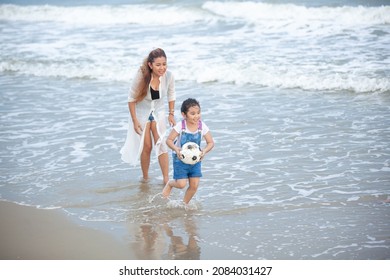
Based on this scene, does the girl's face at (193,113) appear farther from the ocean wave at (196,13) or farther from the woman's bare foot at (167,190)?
the ocean wave at (196,13)

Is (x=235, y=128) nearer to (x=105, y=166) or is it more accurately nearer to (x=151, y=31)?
(x=105, y=166)

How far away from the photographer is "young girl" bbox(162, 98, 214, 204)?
571 cm

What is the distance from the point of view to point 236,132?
862 centimetres

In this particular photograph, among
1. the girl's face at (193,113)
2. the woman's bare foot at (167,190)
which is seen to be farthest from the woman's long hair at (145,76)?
the woman's bare foot at (167,190)

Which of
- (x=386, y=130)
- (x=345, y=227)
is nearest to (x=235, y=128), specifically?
(x=386, y=130)

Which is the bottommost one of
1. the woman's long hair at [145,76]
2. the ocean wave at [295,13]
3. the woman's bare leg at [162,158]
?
the woman's bare leg at [162,158]

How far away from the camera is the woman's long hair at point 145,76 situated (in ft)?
20.4

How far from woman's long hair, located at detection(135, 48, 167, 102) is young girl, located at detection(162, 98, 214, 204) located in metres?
0.71

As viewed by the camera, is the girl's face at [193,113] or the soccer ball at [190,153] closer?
the girl's face at [193,113]

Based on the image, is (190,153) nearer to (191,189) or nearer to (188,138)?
(188,138)

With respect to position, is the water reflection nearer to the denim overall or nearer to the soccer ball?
the denim overall

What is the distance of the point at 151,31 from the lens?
60.1 feet

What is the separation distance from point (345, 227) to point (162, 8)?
53.8 feet

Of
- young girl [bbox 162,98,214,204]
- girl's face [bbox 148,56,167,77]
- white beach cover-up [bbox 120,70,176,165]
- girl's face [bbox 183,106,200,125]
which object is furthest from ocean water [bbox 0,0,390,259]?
girl's face [bbox 148,56,167,77]
